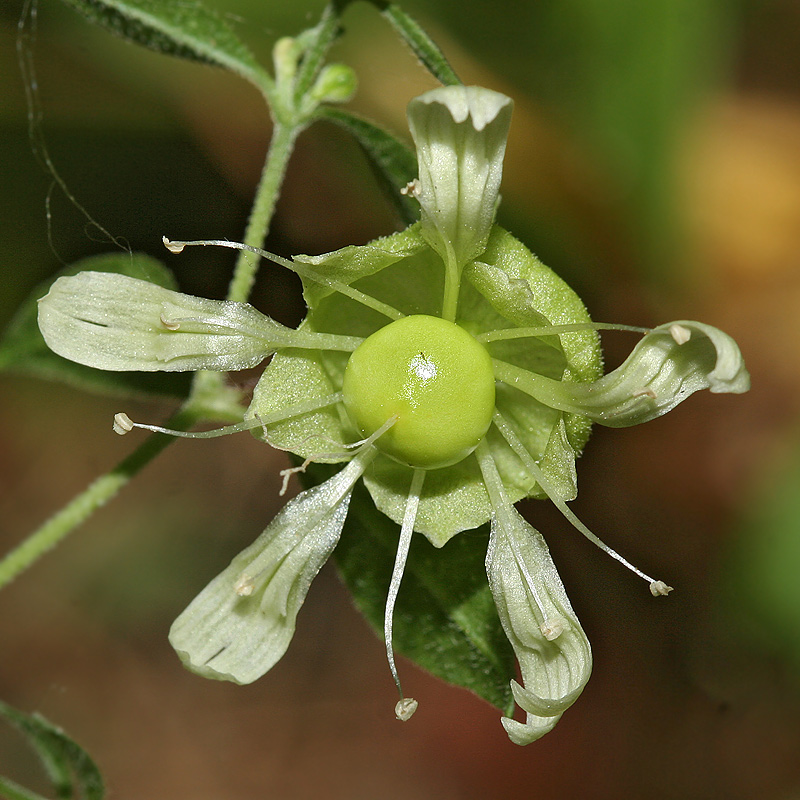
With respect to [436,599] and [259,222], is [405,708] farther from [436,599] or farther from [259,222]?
[259,222]

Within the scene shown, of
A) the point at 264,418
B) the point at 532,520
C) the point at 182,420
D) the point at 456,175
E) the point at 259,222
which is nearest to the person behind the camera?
the point at 456,175

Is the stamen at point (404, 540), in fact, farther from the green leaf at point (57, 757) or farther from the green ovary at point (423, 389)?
the green leaf at point (57, 757)

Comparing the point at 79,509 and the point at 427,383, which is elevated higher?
the point at 427,383

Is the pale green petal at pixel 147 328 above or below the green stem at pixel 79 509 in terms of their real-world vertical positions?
above

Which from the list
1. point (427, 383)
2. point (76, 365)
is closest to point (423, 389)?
point (427, 383)

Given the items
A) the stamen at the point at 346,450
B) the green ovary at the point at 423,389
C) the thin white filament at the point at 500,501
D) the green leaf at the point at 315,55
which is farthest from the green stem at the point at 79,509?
the green leaf at the point at 315,55

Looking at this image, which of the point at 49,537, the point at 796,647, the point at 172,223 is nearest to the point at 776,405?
the point at 796,647

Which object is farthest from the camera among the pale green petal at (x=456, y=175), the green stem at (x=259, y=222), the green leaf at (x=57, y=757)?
the green leaf at (x=57, y=757)
